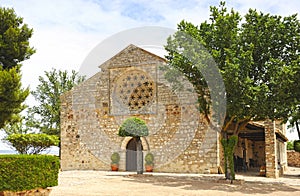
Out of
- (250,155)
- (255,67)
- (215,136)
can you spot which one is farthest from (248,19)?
(250,155)

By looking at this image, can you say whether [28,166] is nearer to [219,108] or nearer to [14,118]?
[14,118]

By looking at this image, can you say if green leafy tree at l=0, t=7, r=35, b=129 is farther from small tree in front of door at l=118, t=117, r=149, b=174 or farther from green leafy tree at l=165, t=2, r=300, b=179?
green leafy tree at l=165, t=2, r=300, b=179

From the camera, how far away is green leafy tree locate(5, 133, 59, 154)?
11148 millimetres

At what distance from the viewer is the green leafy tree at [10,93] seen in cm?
1066

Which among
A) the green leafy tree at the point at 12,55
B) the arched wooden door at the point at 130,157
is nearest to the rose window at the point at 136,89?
the arched wooden door at the point at 130,157

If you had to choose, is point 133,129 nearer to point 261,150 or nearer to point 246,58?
point 246,58

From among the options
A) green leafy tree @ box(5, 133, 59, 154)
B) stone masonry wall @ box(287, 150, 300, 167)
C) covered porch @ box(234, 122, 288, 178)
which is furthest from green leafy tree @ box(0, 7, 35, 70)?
stone masonry wall @ box(287, 150, 300, 167)

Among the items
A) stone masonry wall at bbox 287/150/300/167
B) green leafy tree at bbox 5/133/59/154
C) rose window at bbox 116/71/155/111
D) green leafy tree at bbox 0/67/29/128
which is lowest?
stone masonry wall at bbox 287/150/300/167

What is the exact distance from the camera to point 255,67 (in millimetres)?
12062

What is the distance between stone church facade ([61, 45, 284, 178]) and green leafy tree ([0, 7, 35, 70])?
6.48 m

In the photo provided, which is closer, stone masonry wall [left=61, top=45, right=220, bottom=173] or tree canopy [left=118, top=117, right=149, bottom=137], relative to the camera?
tree canopy [left=118, top=117, right=149, bottom=137]

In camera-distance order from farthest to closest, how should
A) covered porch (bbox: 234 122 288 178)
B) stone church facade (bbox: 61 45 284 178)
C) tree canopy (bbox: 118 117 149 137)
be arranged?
stone church facade (bbox: 61 45 284 178) → tree canopy (bbox: 118 117 149 137) → covered porch (bbox: 234 122 288 178)

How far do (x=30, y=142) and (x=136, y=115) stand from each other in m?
7.58

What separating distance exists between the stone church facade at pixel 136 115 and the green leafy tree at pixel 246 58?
3724 mm
